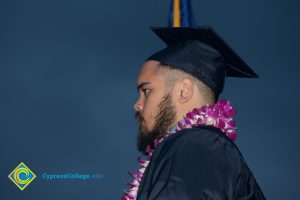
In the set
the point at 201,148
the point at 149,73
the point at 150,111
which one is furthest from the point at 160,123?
the point at 201,148

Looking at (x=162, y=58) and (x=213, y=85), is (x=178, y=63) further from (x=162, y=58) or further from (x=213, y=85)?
(x=213, y=85)

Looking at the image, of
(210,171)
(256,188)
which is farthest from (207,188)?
(256,188)

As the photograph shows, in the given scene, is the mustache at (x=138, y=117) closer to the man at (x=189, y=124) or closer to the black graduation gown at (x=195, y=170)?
the man at (x=189, y=124)

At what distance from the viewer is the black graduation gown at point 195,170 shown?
48.6 inches

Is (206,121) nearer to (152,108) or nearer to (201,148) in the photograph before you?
(152,108)

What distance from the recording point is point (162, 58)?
2.14 metres

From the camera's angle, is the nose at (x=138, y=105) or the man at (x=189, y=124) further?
the nose at (x=138, y=105)

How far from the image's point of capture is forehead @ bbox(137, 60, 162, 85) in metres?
1.99

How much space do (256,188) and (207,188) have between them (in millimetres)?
443

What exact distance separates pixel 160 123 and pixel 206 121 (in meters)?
0.24

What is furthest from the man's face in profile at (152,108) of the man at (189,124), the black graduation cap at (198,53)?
the black graduation cap at (198,53)

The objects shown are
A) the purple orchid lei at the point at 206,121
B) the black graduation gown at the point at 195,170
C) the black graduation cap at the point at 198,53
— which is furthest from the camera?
the black graduation cap at the point at 198,53

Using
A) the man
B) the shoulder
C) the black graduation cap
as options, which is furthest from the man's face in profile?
the shoulder

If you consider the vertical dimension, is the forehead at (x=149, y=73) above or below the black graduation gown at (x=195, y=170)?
above
